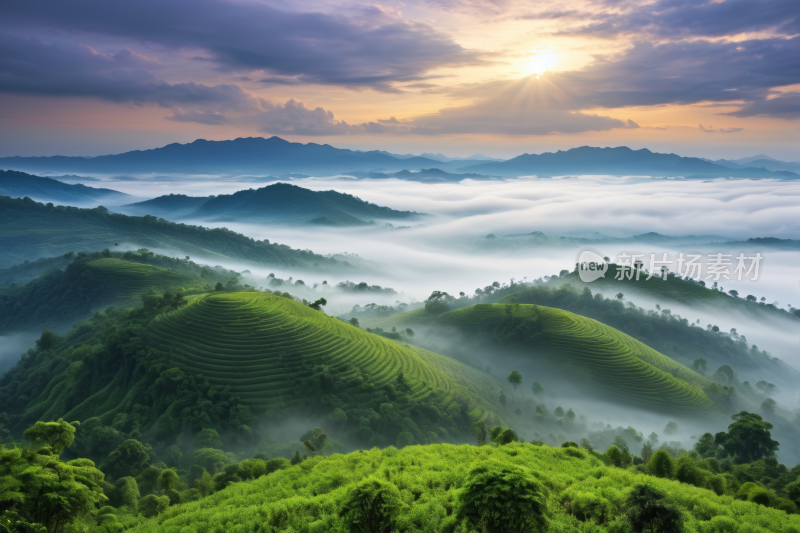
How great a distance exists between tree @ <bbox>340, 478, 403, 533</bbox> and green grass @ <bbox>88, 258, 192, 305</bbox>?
84623 millimetres

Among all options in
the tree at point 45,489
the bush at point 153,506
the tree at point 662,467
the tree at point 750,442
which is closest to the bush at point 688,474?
the tree at point 662,467

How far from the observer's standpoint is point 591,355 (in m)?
91.3

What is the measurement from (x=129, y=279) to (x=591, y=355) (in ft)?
341

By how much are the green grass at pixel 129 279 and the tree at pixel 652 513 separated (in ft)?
304

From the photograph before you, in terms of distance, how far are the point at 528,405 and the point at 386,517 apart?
6369cm

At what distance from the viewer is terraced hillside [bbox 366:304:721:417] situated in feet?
276

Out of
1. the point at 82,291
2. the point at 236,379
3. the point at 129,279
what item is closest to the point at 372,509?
the point at 236,379

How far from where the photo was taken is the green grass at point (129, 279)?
97.2 m

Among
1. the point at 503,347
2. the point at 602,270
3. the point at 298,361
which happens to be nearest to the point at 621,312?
the point at 602,270

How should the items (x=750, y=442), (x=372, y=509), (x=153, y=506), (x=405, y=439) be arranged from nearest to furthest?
(x=372, y=509) < (x=153, y=506) < (x=405, y=439) < (x=750, y=442)

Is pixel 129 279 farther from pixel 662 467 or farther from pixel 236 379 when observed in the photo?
pixel 662 467

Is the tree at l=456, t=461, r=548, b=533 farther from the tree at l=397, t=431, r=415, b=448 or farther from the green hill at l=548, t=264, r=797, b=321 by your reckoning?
the green hill at l=548, t=264, r=797, b=321

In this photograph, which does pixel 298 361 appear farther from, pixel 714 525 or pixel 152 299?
pixel 714 525

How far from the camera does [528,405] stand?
78.6 metres
